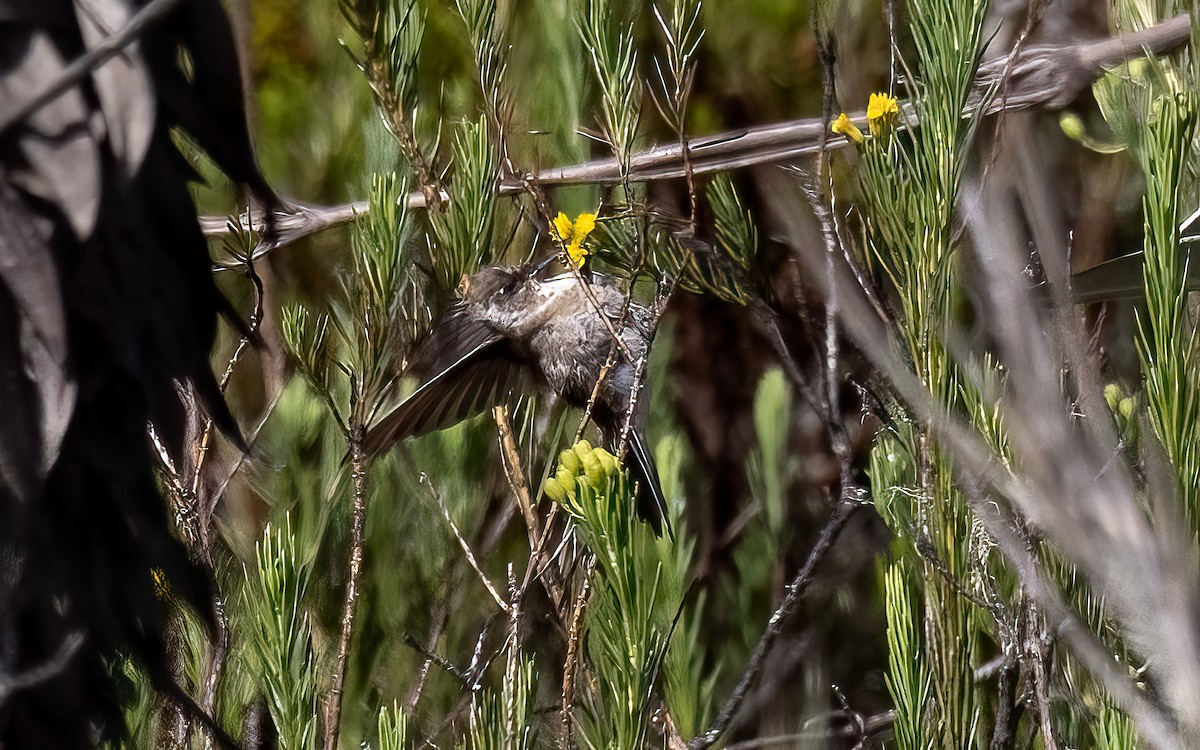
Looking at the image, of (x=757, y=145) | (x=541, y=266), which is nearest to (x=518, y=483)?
(x=541, y=266)

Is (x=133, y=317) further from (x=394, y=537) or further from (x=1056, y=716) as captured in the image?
(x=1056, y=716)

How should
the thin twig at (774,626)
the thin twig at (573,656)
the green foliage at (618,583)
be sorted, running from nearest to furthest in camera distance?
the green foliage at (618,583), the thin twig at (573,656), the thin twig at (774,626)

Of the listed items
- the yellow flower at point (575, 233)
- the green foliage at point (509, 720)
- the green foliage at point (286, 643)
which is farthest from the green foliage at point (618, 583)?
the yellow flower at point (575, 233)

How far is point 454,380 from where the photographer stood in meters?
0.86

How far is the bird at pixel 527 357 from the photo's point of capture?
805mm

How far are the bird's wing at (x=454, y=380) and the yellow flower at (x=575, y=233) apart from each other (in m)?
0.14

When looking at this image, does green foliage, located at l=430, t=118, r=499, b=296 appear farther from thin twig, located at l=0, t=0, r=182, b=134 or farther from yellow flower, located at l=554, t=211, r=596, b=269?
thin twig, located at l=0, t=0, r=182, b=134

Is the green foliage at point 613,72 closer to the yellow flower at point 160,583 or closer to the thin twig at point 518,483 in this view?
the thin twig at point 518,483

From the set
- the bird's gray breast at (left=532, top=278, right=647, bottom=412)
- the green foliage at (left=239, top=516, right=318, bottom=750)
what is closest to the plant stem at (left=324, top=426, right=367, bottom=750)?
the green foliage at (left=239, top=516, right=318, bottom=750)

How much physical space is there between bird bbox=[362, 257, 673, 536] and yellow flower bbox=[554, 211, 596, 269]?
6 centimetres

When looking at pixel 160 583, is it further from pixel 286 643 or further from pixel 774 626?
pixel 774 626

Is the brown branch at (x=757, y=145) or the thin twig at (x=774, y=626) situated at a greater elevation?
the brown branch at (x=757, y=145)

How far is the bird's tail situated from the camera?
749 mm

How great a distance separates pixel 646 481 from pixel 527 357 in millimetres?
216
